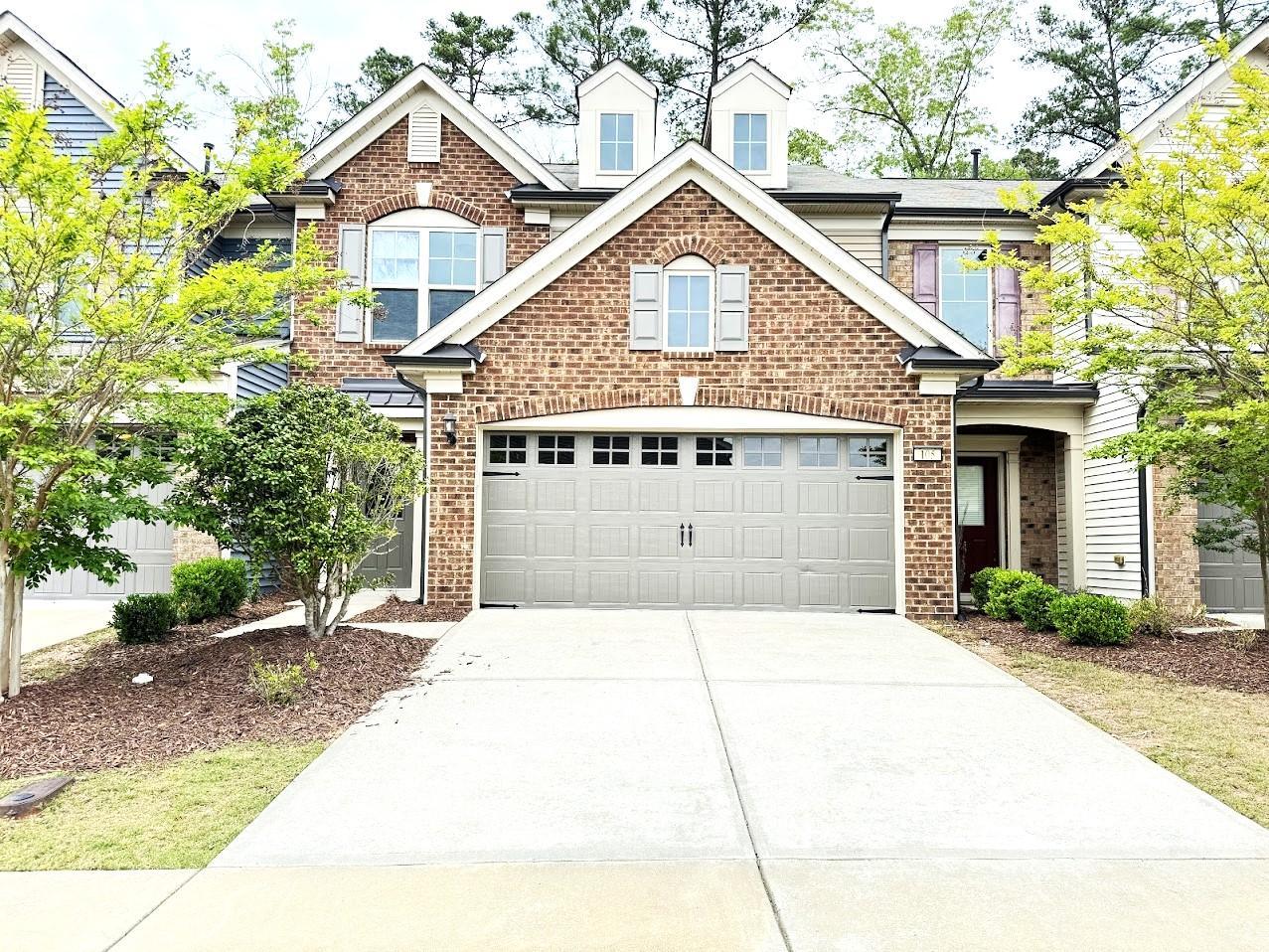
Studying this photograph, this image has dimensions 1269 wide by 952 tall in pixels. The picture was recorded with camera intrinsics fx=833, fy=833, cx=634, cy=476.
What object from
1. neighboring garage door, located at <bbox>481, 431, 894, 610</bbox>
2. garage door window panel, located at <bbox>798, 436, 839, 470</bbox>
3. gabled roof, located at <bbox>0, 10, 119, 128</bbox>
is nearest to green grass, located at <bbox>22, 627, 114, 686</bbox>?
neighboring garage door, located at <bbox>481, 431, 894, 610</bbox>

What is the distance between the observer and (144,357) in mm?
6855

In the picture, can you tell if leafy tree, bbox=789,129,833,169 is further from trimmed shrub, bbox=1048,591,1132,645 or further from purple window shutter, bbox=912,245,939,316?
trimmed shrub, bbox=1048,591,1132,645

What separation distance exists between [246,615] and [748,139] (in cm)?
1081

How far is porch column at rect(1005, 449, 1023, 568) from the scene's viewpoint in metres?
14.0

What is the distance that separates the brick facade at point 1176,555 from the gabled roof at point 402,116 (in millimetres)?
10240

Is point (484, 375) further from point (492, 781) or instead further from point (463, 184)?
point (492, 781)

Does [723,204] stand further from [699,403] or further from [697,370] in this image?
→ [699,403]

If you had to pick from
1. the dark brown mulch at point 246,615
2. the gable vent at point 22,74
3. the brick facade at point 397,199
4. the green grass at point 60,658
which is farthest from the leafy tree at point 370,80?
the green grass at point 60,658

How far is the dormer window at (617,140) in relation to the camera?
14.0 m

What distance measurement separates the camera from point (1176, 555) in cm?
1145

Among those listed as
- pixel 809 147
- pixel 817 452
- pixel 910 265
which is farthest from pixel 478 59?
pixel 817 452

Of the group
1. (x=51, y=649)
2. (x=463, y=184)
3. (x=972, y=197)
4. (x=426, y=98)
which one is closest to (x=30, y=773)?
(x=51, y=649)

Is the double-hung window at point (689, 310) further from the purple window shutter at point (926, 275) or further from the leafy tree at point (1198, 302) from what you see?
the purple window shutter at point (926, 275)

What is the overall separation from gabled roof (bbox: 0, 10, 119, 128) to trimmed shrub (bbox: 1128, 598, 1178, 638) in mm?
Result: 16302
